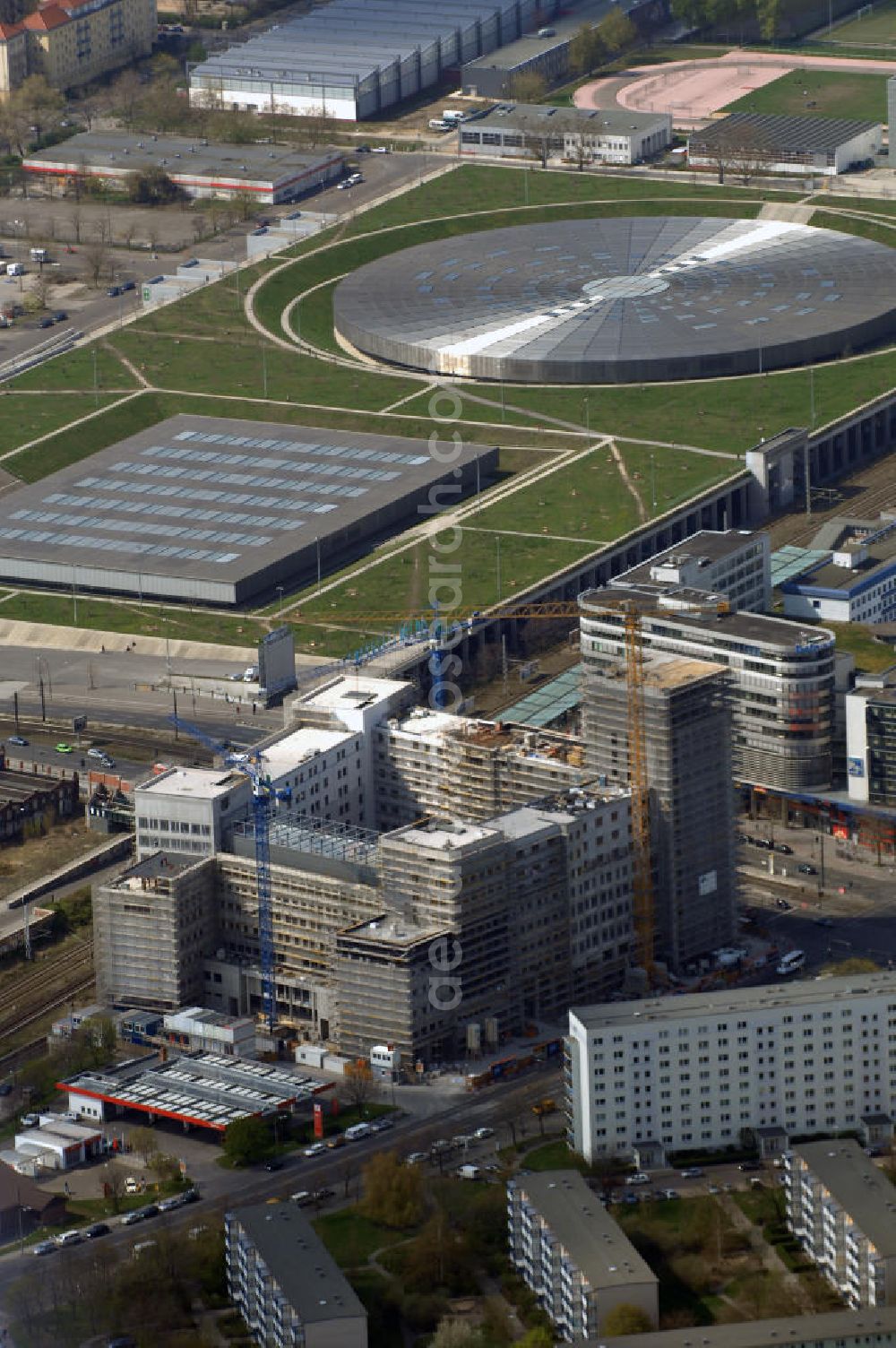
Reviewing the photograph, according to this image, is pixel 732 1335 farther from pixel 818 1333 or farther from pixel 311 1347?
pixel 311 1347

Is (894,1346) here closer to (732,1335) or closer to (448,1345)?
(732,1335)

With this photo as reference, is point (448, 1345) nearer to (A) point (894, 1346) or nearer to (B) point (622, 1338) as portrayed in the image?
(B) point (622, 1338)

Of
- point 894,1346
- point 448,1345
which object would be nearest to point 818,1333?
point 894,1346

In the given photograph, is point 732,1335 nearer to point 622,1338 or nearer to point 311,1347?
point 622,1338

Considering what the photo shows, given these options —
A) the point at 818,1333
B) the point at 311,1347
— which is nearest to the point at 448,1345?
the point at 311,1347

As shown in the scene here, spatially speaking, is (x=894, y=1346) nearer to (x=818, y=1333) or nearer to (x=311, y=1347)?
(x=818, y=1333)

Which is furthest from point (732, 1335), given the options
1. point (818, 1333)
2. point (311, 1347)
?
point (311, 1347)
